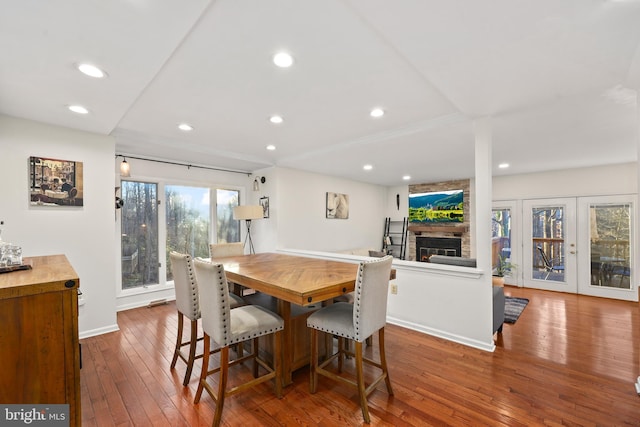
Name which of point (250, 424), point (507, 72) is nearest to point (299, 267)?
point (250, 424)

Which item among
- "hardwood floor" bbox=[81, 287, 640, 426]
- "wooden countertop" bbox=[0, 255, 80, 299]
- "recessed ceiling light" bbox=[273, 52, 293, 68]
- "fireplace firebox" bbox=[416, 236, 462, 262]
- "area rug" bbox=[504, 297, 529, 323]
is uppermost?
"recessed ceiling light" bbox=[273, 52, 293, 68]

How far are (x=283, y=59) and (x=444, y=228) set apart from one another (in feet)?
20.0

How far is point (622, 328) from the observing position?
11.6 ft

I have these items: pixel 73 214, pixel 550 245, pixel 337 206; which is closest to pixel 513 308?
pixel 550 245

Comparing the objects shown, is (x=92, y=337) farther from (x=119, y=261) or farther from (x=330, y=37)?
(x=330, y=37)

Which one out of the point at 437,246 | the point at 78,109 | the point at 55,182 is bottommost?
the point at 437,246

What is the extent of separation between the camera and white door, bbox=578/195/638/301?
16.0 ft

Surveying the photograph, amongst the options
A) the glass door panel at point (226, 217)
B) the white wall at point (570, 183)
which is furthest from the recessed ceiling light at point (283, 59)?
the white wall at point (570, 183)

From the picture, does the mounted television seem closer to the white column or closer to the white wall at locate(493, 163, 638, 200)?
the white wall at locate(493, 163, 638, 200)

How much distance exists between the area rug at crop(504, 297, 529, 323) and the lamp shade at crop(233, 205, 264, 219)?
4062 millimetres

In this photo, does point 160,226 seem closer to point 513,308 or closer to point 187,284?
point 187,284

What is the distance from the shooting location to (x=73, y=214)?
313 centimetres

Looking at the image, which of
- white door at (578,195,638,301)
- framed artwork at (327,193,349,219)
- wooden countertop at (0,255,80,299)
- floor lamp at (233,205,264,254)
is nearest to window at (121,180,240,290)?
floor lamp at (233,205,264,254)

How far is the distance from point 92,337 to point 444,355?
3877 millimetres
